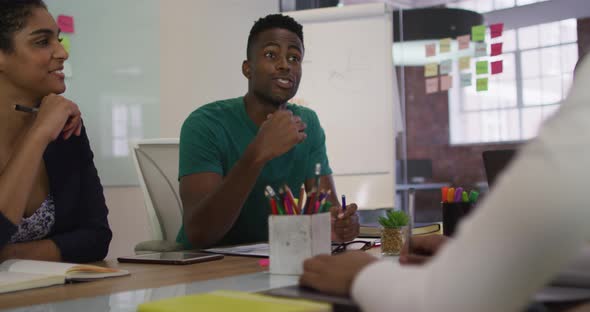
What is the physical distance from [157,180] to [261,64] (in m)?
0.53

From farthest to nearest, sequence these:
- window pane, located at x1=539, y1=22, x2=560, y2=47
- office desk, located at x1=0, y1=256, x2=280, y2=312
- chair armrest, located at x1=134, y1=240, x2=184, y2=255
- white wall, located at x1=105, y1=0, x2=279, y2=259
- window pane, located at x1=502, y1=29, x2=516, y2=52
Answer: window pane, located at x1=502, y1=29, x2=516, y2=52, window pane, located at x1=539, y1=22, x2=560, y2=47, white wall, located at x1=105, y1=0, x2=279, y2=259, chair armrest, located at x1=134, y1=240, x2=184, y2=255, office desk, located at x1=0, y1=256, x2=280, y2=312

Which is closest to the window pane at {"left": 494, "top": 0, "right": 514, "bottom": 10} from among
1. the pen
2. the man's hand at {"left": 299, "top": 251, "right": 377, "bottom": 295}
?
the pen

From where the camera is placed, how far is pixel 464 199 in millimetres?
1317

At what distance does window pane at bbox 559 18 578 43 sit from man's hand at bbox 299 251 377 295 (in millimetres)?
7127

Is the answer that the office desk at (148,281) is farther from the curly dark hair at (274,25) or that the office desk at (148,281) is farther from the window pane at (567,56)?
the window pane at (567,56)

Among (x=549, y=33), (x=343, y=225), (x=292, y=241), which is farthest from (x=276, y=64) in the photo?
(x=549, y=33)

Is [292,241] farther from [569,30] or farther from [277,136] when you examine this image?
[569,30]

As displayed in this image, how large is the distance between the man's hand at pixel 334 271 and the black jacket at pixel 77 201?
79 cm

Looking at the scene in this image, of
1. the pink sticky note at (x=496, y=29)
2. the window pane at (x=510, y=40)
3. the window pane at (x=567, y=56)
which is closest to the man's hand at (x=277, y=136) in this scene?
the pink sticky note at (x=496, y=29)

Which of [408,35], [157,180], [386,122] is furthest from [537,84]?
[157,180]

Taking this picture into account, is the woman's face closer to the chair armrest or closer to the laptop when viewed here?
the chair armrest

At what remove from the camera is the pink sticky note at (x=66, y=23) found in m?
2.94

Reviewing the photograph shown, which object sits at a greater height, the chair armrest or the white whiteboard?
the white whiteboard

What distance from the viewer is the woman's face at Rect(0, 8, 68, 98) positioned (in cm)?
149
